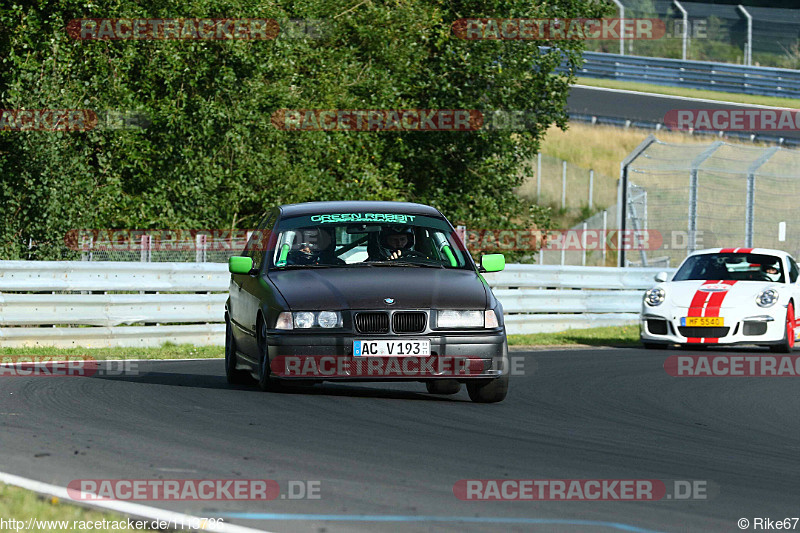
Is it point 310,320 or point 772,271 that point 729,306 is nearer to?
point 772,271

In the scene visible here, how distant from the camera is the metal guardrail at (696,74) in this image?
127 ft

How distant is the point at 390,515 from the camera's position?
5.07 m

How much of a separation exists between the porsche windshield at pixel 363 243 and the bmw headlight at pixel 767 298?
23.2 ft

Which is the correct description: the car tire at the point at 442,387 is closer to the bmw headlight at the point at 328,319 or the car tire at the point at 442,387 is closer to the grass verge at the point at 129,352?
the bmw headlight at the point at 328,319

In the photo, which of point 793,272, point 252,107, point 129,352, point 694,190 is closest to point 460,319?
point 129,352

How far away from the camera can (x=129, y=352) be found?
46.6 ft

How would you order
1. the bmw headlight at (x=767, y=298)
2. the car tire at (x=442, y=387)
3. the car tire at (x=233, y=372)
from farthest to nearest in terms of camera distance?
the bmw headlight at (x=767, y=298) → the car tire at (x=233, y=372) → the car tire at (x=442, y=387)

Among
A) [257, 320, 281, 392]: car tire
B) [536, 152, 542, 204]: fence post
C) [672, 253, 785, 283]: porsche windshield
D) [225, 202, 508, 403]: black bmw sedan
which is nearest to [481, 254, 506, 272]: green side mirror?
[225, 202, 508, 403]: black bmw sedan

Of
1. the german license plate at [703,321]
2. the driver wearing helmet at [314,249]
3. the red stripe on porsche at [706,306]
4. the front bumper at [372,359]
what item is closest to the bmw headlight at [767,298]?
the red stripe on porsche at [706,306]

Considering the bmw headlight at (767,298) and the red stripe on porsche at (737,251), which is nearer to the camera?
the bmw headlight at (767,298)

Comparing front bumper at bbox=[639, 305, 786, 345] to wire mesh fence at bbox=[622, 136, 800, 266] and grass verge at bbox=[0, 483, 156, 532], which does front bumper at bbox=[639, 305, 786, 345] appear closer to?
wire mesh fence at bbox=[622, 136, 800, 266]

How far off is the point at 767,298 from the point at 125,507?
12.2 metres

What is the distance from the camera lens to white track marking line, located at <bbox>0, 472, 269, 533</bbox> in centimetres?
476

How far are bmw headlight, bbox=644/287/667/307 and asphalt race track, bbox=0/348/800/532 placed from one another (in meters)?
5.48
